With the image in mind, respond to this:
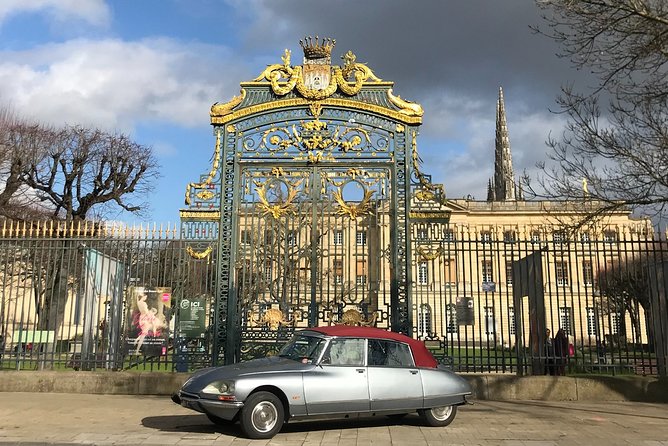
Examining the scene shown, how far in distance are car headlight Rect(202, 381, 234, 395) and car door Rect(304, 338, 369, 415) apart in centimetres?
96

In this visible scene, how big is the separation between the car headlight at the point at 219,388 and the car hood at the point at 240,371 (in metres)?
0.06

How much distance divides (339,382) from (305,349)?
0.69 metres

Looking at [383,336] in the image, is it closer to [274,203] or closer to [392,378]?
[392,378]

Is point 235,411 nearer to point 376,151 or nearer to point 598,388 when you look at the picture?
point 376,151

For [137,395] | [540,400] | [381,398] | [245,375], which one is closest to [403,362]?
[381,398]

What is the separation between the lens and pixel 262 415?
7027mm

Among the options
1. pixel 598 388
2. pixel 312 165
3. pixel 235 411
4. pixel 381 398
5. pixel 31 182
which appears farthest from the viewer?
pixel 31 182

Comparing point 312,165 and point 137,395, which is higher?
point 312,165

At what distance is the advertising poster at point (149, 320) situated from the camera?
11164 millimetres

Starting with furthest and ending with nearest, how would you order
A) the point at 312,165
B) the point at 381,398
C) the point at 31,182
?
the point at 31,182, the point at 312,165, the point at 381,398

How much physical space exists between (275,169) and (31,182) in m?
17.8

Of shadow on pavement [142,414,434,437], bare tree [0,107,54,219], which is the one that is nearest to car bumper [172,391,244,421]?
shadow on pavement [142,414,434,437]

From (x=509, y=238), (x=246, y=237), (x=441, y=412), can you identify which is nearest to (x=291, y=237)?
(x=246, y=237)

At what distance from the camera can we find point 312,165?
37.5ft
